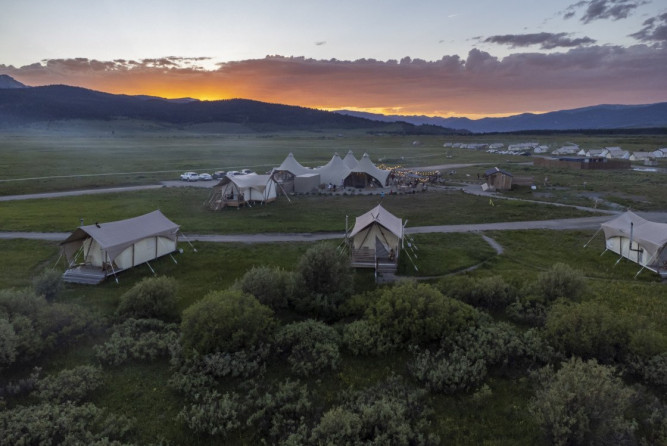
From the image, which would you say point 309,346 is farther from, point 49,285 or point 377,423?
point 49,285

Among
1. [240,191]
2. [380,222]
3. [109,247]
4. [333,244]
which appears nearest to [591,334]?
[380,222]

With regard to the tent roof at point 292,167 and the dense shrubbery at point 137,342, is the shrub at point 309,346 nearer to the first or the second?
the dense shrubbery at point 137,342

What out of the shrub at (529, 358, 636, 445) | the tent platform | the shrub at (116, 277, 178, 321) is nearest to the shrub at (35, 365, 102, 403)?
the shrub at (116, 277, 178, 321)

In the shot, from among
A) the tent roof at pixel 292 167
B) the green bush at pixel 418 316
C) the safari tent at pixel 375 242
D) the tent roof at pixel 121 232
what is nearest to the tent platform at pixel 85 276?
the tent roof at pixel 121 232

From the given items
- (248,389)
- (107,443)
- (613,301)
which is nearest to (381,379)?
(248,389)

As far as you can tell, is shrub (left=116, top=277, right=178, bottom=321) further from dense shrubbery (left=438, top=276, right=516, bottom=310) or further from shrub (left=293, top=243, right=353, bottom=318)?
dense shrubbery (left=438, top=276, right=516, bottom=310)

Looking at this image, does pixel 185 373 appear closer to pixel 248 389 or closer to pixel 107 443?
pixel 248 389
